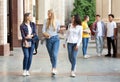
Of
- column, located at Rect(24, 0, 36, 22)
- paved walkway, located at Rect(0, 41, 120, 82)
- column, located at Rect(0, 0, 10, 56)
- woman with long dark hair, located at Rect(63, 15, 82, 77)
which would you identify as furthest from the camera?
column, located at Rect(24, 0, 36, 22)

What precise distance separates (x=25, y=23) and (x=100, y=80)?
2.78 metres

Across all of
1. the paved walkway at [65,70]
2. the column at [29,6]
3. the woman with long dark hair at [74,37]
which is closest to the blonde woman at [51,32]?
the woman with long dark hair at [74,37]

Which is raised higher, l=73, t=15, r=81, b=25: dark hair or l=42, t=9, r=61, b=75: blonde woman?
l=73, t=15, r=81, b=25: dark hair

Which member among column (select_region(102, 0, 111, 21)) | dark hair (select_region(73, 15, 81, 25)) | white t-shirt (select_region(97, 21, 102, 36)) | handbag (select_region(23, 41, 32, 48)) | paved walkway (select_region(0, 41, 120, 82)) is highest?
column (select_region(102, 0, 111, 21))

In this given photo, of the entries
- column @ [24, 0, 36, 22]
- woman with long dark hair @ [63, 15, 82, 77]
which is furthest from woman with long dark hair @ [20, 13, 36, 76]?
column @ [24, 0, 36, 22]

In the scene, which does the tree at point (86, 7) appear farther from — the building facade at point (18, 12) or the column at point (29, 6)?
the column at point (29, 6)

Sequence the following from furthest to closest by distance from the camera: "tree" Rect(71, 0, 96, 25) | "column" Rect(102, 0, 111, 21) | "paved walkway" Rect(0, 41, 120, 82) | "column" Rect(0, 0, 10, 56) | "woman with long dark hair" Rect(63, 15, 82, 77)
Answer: "tree" Rect(71, 0, 96, 25) < "column" Rect(102, 0, 111, 21) < "column" Rect(0, 0, 10, 56) < "woman with long dark hair" Rect(63, 15, 82, 77) < "paved walkway" Rect(0, 41, 120, 82)

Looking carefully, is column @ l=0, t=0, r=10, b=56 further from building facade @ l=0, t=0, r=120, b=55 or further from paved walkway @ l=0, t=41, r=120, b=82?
paved walkway @ l=0, t=41, r=120, b=82

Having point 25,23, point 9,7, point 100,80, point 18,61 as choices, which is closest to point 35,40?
point 25,23

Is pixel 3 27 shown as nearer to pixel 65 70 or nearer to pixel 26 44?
pixel 65 70

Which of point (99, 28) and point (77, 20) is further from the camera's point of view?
point (99, 28)

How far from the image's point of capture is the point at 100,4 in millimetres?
24422

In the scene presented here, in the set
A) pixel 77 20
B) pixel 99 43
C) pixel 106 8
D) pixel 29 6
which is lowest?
pixel 99 43

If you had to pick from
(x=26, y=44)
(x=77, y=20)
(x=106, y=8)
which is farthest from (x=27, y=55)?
(x=106, y=8)
